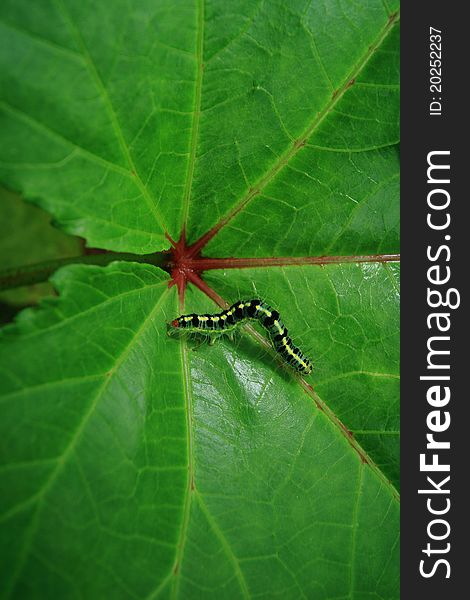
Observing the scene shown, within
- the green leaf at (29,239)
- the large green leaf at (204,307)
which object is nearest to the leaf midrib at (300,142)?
the large green leaf at (204,307)

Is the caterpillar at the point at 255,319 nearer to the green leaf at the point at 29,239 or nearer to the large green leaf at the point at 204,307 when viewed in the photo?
the large green leaf at the point at 204,307

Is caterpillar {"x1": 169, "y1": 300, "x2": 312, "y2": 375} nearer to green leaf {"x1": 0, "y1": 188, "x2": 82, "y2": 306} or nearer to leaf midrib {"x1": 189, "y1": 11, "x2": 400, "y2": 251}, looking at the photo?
leaf midrib {"x1": 189, "y1": 11, "x2": 400, "y2": 251}

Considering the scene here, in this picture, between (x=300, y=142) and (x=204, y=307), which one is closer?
(x=300, y=142)

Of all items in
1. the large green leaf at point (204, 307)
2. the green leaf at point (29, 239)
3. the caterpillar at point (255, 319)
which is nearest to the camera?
the large green leaf at point (204, 307)

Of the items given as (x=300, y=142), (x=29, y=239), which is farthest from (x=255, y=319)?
(x=29, y=239)

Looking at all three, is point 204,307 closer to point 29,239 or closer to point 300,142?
point 300,142

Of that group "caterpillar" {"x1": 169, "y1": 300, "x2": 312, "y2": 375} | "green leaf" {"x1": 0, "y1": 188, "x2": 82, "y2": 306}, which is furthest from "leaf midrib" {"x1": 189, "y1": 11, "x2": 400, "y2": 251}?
"green leaf" {"x1": 0, "y1": 188, "x2": 82, "y2": 306}
